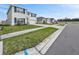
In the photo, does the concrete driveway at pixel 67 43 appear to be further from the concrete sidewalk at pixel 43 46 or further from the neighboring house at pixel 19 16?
the neighboring house at pixel 19 16

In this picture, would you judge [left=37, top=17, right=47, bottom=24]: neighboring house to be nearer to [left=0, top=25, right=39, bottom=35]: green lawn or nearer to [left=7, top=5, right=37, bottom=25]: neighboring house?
[left=7, top=5, right=37, bottom=25]: neighboring house

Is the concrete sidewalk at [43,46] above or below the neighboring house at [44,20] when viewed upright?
below

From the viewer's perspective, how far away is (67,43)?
17.3 feet

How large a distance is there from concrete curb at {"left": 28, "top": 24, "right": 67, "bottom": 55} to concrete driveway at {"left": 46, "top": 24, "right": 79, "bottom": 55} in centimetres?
16

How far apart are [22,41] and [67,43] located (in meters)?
1.56

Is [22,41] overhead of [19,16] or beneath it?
beneath

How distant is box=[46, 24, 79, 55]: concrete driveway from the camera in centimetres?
471

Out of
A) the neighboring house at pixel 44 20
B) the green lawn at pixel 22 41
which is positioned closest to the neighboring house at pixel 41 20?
the neighboring house at pixel 44 20

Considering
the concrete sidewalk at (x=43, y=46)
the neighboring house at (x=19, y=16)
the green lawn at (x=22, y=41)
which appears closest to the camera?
the concrete sidewalk at (x=43, y=46)

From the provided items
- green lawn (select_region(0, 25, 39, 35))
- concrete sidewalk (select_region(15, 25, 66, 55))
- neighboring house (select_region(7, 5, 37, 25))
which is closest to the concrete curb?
concrete sidewalk (select_region(15, 25, 66, 55))

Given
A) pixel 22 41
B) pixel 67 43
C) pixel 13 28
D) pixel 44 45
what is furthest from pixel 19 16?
pixel 67 43

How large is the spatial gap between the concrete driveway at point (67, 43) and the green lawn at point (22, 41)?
1.95 feet

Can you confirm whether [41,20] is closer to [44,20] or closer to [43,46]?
[44,20]

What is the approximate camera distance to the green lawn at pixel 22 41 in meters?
4.88
